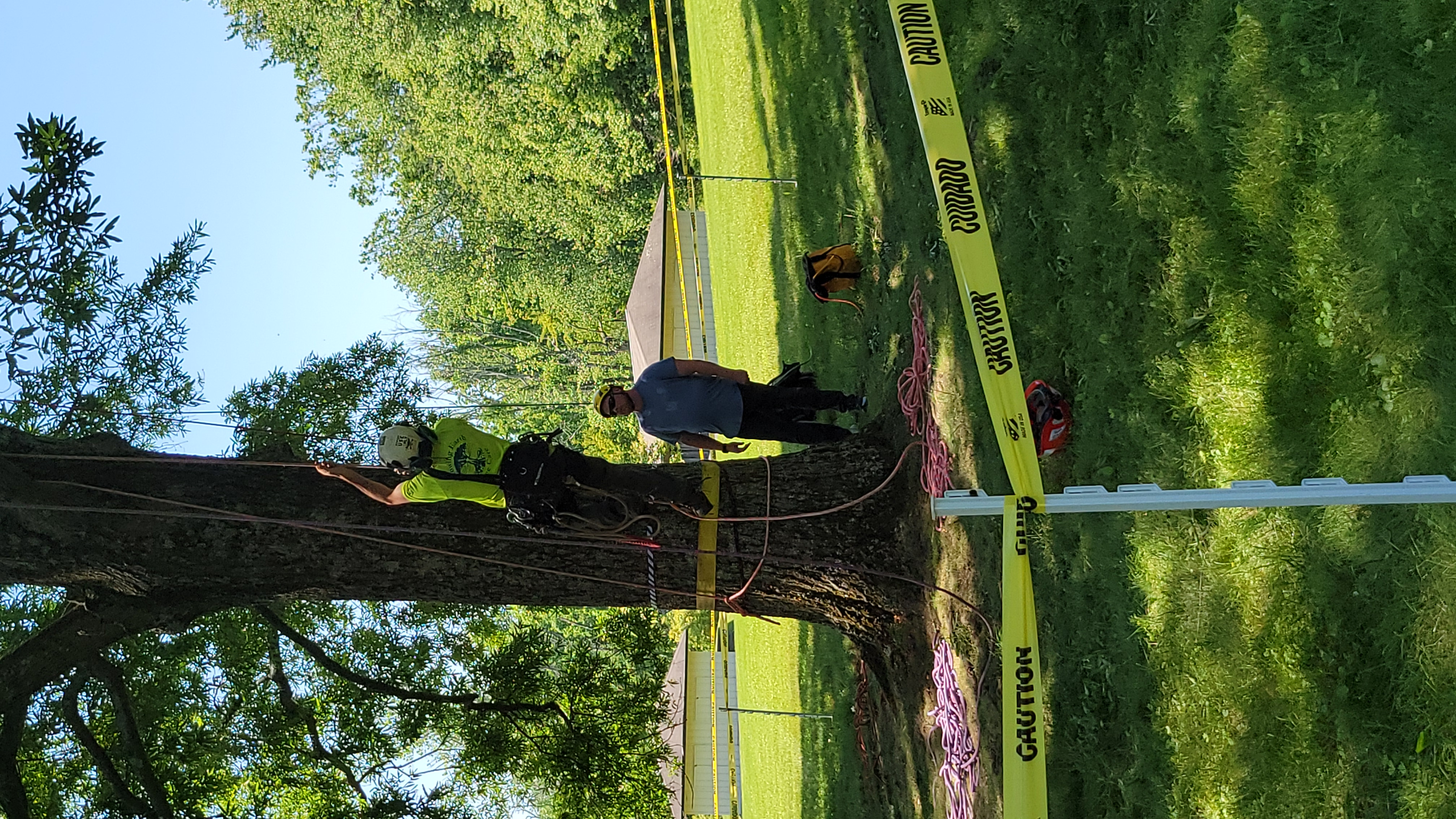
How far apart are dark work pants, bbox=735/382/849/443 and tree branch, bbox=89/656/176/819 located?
4950mm

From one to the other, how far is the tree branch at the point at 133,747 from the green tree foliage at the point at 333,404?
2048 mm

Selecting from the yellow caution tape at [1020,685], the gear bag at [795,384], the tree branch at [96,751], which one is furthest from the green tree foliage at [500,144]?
the yellow caution tape at [1020,685]

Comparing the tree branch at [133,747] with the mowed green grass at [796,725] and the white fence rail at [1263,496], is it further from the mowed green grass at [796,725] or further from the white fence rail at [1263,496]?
the white fence rail at [1263,496]

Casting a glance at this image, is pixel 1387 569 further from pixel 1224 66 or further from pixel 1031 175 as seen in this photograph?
pixel 1031 175

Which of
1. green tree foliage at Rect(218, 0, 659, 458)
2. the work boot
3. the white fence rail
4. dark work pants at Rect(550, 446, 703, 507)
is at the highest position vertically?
green tree foliage at Rect(218, 0, 659, 458)

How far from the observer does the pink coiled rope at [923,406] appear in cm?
688

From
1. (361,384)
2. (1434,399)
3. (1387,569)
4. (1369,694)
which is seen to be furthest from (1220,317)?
(361,384)

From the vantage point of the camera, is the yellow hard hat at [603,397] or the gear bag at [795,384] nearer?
the yellow hard hat at [603,397]

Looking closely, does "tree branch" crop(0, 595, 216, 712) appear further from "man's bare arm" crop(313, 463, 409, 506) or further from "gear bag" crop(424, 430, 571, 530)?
"gear bag" crop(424, 430, 571, 530)

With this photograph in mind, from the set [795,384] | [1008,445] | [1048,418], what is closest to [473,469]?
[795,384]

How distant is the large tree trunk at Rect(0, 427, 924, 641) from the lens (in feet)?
20.1

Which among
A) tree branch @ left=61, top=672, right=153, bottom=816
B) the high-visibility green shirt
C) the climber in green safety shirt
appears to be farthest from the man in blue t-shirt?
tree branch @ left=61, top=672, right=153, bottom=816

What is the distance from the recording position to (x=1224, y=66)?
5.20 metres

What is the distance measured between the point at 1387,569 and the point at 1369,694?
529 mm
